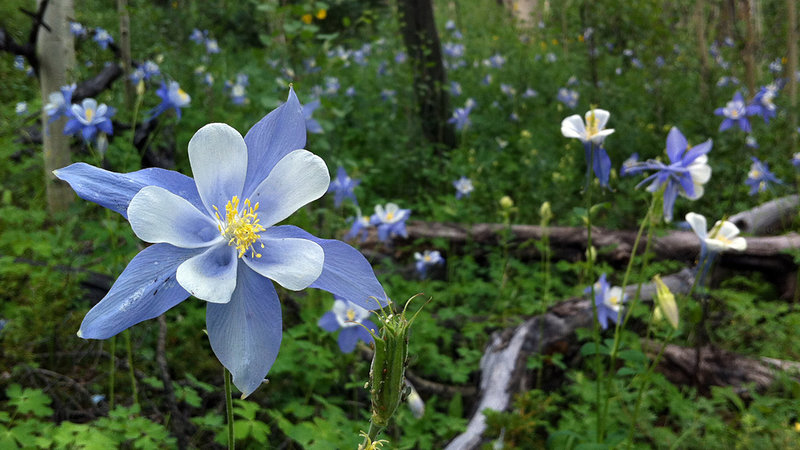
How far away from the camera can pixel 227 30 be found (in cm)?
978

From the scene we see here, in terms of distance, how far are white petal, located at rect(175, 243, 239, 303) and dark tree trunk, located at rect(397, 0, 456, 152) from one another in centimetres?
471

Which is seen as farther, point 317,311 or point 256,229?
point 317,311

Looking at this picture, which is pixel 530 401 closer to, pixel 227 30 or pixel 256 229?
pixel 256 229

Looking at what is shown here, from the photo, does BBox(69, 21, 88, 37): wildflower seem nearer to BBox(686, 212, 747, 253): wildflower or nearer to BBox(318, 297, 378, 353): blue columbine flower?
BBox(318, 297, 378, 353): blue columbine flower

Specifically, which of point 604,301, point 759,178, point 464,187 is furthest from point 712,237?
point 759,178

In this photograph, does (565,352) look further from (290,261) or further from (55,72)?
(55,72)

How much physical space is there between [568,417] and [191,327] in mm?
1768

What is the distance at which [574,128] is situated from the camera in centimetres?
180

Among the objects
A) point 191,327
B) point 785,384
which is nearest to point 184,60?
point 191,327

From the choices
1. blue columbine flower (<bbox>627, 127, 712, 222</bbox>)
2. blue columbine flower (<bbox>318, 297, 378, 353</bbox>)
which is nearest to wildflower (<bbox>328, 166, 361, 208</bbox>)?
blue columbine flower (<bbox>318, 297, 378, 353</bbox>)

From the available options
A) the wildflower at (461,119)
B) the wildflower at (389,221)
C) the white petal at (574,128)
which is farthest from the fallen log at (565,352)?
the wildflower at (461,119)

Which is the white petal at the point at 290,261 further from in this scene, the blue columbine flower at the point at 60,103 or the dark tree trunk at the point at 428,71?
the dark tree trunk at the point at 428,71

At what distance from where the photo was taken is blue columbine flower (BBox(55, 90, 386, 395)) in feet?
2.30

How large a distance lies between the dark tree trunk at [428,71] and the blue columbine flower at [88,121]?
352cm
